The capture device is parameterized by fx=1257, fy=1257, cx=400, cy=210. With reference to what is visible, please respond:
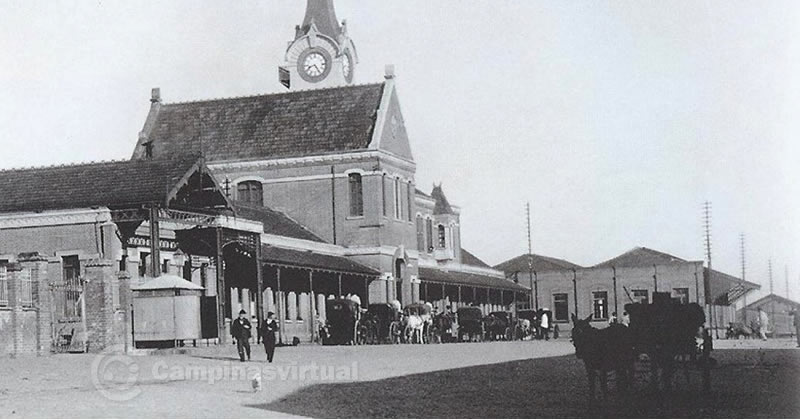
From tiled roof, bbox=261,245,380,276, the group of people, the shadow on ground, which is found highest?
tiled roof, bbox=261,245,380,276

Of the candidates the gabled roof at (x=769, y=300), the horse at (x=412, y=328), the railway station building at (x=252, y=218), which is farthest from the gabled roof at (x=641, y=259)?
the horse at (x=412, y=328)

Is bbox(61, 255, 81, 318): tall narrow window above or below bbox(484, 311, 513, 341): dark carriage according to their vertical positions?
above

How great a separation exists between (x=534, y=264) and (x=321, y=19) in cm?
2148

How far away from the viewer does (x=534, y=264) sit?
84062mm

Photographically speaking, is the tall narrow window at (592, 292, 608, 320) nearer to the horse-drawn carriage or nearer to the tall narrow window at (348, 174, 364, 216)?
the tall narrow window at (348, 174, 364, 216)

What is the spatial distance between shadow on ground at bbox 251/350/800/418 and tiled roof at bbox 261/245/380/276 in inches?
731

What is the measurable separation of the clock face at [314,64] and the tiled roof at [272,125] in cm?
1946

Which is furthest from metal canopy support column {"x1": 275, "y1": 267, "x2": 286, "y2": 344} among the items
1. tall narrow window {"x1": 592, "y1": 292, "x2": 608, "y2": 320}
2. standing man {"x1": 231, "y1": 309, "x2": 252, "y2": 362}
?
tall narrow window {"x1": 592, "y1": 292, "x2": 608, "y2": 320}

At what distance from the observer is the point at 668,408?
51.3 feet

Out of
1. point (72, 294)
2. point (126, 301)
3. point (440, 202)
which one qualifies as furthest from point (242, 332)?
point (440, 202)

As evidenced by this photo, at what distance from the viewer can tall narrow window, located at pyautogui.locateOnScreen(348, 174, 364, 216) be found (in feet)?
175

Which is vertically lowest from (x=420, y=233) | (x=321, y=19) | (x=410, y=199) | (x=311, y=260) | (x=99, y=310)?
(x=99, y=310)

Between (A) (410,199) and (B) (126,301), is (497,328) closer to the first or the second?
(A) (410,199)

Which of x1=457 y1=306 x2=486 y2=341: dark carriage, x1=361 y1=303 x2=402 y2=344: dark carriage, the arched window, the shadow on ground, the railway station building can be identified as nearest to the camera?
the shadow on ground
